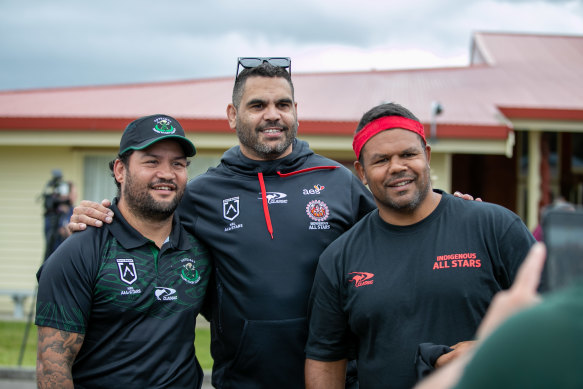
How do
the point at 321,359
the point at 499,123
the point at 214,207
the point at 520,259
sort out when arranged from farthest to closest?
1. the point at 499,123
2. the point at 214,207
3. the point at 321,359
4. the point at 520,259

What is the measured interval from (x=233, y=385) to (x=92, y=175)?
7.76m

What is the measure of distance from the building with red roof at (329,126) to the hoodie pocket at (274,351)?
20.3 feet

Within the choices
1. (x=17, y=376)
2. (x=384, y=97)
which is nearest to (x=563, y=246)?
(x=17, y=376)

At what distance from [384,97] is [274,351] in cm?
945

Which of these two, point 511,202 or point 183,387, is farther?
point 511,202

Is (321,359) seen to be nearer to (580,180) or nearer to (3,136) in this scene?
(3,136)

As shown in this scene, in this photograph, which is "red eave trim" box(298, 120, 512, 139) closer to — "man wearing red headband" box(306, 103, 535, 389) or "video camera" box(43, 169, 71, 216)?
"video camera" box(43, 169, 71, 216)

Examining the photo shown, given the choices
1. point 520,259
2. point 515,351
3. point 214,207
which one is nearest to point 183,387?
point 214,207

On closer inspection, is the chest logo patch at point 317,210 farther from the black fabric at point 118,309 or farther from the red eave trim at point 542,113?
the red eave trim at point 542,113

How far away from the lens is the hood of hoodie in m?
3.23

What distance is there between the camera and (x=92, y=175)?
994 centimetres

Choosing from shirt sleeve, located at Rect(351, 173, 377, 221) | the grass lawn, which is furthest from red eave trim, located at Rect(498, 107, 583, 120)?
shirt sleeve, located at Rect(351, 173, 377, 221)

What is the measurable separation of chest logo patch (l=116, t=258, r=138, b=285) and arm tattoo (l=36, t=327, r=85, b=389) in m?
0.33

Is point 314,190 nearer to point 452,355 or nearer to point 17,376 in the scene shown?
point 452,355
